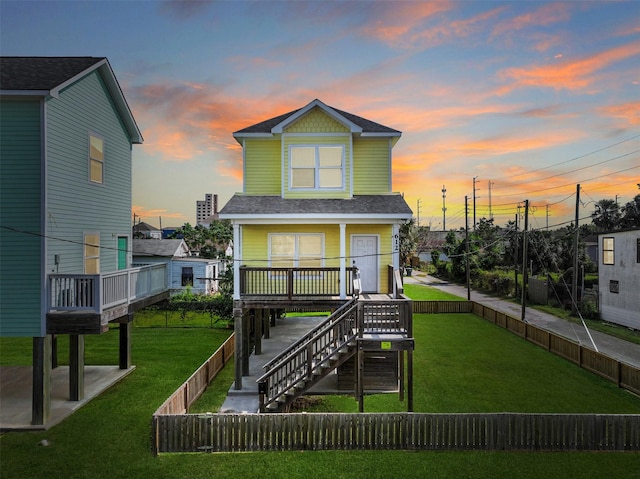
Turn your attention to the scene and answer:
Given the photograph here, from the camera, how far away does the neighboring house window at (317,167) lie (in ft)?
54.6

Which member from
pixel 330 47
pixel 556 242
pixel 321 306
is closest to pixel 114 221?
pixel 321 306

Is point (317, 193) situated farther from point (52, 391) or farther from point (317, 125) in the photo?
point (52, 391)

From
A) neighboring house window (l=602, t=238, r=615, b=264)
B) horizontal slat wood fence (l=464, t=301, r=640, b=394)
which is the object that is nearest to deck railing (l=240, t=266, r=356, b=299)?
horizontal slat wood fence (l=464, t=301, r=640, b=394)

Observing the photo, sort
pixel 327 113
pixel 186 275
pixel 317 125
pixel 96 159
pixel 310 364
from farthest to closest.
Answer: pixel 186 275 → pixel 317 125 → pixel 327 113 → pixel 96 159 → pixel 310 364

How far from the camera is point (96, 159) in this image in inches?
576

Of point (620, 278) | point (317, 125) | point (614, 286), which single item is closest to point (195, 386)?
point (317, 125)

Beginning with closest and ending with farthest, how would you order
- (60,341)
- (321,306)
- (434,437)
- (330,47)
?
(434,437) → (321,306) → (330,47) → (60,341)

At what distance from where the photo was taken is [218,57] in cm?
2159

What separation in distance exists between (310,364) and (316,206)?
6605mm

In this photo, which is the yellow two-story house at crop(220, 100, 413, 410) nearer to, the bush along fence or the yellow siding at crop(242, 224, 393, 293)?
the yellow siding at crop(242, 224, 393, 293)

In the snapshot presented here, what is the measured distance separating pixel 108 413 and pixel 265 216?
28.6ft

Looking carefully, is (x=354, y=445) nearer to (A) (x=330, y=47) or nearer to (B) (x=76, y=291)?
(B) (x=76, y=291)

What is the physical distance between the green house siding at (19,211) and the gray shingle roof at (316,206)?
234 inches

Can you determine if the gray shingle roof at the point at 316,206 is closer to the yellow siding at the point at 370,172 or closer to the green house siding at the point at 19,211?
the yellow siding at the point at 370,172
